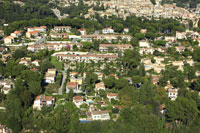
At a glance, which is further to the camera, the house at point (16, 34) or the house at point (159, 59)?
the house at point (16, 34)

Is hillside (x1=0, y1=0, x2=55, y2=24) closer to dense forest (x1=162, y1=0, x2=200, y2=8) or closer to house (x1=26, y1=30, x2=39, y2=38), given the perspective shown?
house (x1=26, y1=30, x2=39, y2=38)

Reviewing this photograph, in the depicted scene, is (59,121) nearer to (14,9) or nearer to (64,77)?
(64,77)

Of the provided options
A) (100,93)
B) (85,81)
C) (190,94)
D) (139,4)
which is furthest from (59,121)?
(139,4)

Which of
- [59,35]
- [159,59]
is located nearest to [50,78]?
[59,35]

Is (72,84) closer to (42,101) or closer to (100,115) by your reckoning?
(42,101)

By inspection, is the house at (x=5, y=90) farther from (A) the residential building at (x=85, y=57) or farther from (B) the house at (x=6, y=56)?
(A) the residential building at (x=85, y=57)

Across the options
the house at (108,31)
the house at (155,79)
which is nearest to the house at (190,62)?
the house at (155,79)

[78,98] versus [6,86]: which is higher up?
[6,86]

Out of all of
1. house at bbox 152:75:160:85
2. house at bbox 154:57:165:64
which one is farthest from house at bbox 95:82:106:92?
house at bbox 154:57:165:64
